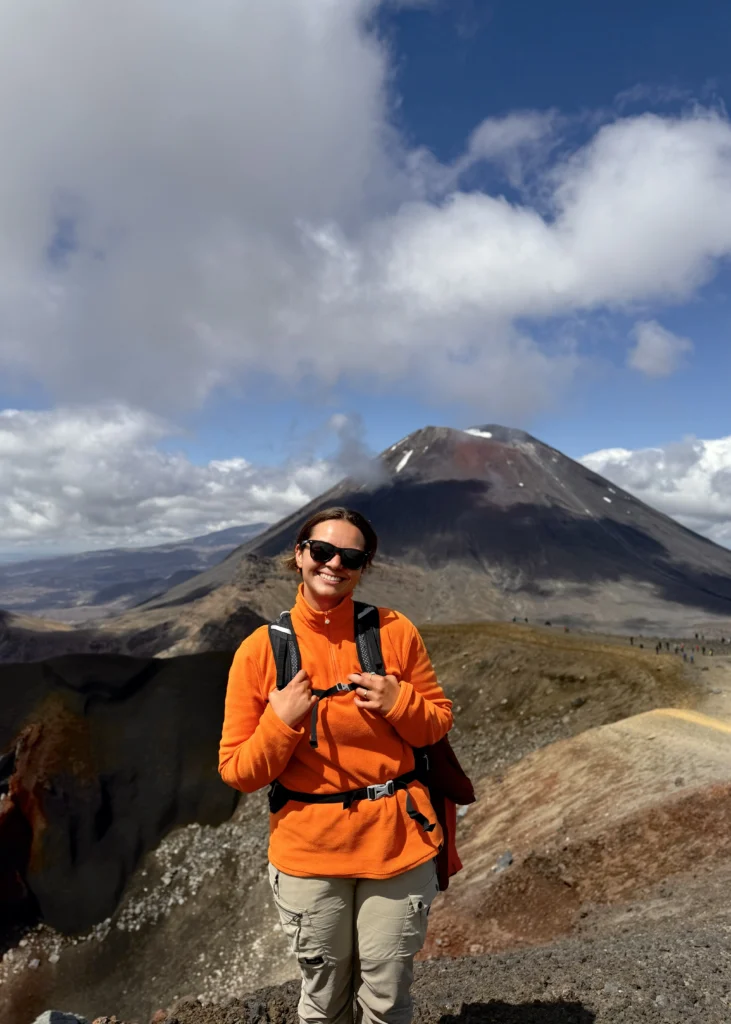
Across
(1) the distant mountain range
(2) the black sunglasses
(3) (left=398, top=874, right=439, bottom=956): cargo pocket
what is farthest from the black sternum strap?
(1) the distant mountain range

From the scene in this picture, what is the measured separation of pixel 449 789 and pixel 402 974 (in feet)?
2.88

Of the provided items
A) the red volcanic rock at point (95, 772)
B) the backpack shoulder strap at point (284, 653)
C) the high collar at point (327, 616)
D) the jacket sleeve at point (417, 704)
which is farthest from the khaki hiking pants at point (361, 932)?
the red volcanic rock at point (95, 772)

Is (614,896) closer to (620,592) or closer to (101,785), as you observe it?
(101,785)

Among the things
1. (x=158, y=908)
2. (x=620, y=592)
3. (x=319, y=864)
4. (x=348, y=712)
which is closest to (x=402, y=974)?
(x=319, y=864)

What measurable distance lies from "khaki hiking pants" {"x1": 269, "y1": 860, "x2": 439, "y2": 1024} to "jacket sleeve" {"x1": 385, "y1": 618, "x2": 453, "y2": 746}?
66cm

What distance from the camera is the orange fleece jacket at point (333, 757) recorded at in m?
2.84

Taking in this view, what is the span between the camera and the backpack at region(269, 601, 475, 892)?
2.93m

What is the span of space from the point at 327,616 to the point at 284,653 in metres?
0.30

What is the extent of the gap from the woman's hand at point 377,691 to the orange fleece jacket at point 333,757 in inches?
1.8

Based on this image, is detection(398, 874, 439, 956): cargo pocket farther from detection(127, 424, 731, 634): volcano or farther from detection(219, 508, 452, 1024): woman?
detection(127, 424, 731, 634): volcano

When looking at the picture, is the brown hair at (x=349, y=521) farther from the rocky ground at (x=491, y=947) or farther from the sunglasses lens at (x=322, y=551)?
the rocky ground at (x=491, y=947)

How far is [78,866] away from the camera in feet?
54.3

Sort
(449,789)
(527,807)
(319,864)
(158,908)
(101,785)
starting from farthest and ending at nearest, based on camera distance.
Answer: (101,785)
(158,908)
(527,807)
(449,789)
(319,864)

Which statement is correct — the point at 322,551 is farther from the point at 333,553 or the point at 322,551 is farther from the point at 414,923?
the point at 414,923
